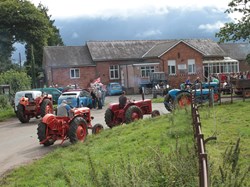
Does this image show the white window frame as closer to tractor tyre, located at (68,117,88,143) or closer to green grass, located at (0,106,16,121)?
green grass, located at (0,106,16,121)

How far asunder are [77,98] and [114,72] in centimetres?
2794

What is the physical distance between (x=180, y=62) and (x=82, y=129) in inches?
1595

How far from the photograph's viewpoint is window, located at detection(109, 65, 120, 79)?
5566 centimetres

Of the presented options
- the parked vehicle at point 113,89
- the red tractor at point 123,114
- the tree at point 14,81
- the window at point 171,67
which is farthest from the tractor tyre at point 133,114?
the window at point 171,67

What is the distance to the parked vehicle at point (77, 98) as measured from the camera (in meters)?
27.5

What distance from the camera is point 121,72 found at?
182ft

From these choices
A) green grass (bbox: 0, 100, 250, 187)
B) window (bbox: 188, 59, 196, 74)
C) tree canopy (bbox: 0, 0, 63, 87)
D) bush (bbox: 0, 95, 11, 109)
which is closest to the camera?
green grass (bbox: 0, 100, 250, 187)

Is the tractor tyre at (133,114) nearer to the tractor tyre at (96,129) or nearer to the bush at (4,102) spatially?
the tractor tyre at (96,129)

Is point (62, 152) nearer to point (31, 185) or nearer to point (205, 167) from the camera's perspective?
point (31, 185)

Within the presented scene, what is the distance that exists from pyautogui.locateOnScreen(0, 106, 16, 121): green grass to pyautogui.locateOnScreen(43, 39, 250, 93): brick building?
23368mm

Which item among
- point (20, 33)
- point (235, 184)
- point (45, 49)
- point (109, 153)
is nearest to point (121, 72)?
point (45, 49)

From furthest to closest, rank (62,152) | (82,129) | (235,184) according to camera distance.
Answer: (82,129), (62,152), (235,184)

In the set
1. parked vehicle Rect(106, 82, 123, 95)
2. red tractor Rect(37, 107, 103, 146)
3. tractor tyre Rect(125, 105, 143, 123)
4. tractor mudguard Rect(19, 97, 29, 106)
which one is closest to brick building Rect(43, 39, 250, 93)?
parked vehicle Rect(106, 82, 123, 95)

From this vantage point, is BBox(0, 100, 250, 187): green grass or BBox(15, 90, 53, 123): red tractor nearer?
BBox(0, 100, 250, 187): green grass
